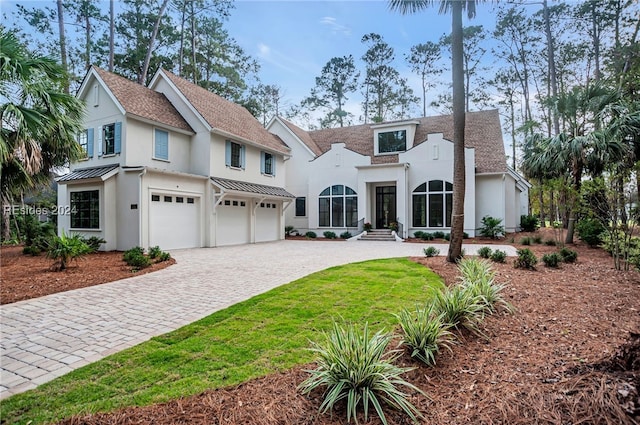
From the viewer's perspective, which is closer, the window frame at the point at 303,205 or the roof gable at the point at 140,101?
the roof gable at the point at 140,101

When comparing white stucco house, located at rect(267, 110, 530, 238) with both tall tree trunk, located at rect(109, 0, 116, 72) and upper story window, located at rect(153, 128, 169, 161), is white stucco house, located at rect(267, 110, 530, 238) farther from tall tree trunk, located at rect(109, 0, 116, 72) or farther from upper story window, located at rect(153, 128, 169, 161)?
tall tree trunk, located at rect(109, 0, 116, 72)

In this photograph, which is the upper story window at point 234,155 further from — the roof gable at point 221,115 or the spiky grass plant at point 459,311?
the spiky grass plant at point 459,311

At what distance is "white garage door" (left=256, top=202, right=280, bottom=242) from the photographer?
60.8ft

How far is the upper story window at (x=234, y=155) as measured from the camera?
1662cm

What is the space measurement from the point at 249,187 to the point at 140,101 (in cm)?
634

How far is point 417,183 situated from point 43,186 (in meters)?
17.4

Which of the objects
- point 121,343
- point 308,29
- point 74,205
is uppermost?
point 308,29

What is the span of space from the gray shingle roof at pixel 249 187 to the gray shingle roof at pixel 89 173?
165 inches

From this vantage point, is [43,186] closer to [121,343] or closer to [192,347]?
[121,343]

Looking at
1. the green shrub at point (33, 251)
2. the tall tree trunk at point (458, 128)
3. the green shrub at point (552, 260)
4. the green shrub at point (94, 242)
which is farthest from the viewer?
the green shrub at point (94, 242)

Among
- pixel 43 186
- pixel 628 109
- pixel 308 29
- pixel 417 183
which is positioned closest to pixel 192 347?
pixel 43 186

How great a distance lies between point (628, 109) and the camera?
38.3ft

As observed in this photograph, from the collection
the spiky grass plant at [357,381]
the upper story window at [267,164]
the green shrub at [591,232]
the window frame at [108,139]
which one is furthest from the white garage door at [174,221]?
the green shrub at [591,232]

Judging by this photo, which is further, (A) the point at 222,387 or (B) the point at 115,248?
(B) the point at 115,248
